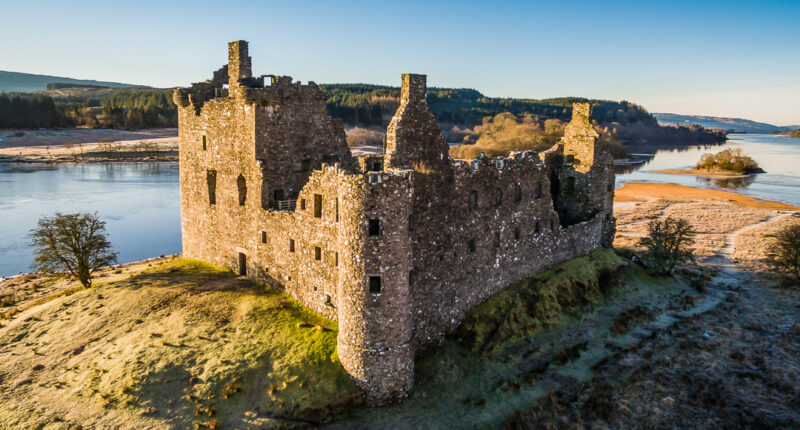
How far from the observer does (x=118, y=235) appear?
51344 millimetres

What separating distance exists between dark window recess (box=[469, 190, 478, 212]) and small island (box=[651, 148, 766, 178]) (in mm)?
100798

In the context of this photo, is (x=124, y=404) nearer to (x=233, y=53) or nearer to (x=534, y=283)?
(x=233, y=53)

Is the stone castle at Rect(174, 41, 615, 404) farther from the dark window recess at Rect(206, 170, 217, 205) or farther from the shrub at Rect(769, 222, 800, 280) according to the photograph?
the shrub at Rect(769, 222, 800, 280)

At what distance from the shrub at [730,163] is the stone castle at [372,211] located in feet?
318

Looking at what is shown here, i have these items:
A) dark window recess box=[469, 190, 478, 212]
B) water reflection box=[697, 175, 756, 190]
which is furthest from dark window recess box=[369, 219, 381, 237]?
water reflection box=[697, 175, 756, 190]

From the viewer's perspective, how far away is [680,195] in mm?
78062

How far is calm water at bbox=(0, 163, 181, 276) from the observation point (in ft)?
154

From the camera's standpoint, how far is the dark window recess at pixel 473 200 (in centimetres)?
2303

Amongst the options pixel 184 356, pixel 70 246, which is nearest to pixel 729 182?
pixel 184 356

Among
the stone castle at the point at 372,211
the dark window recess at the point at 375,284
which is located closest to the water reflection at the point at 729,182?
the stone castle at the point at 372,211

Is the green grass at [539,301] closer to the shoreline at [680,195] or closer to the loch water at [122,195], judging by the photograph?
the loch water at [122,195]

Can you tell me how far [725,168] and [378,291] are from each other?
389 ft

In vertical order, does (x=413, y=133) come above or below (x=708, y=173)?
above

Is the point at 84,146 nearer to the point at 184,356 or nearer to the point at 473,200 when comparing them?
the point at 184,356
